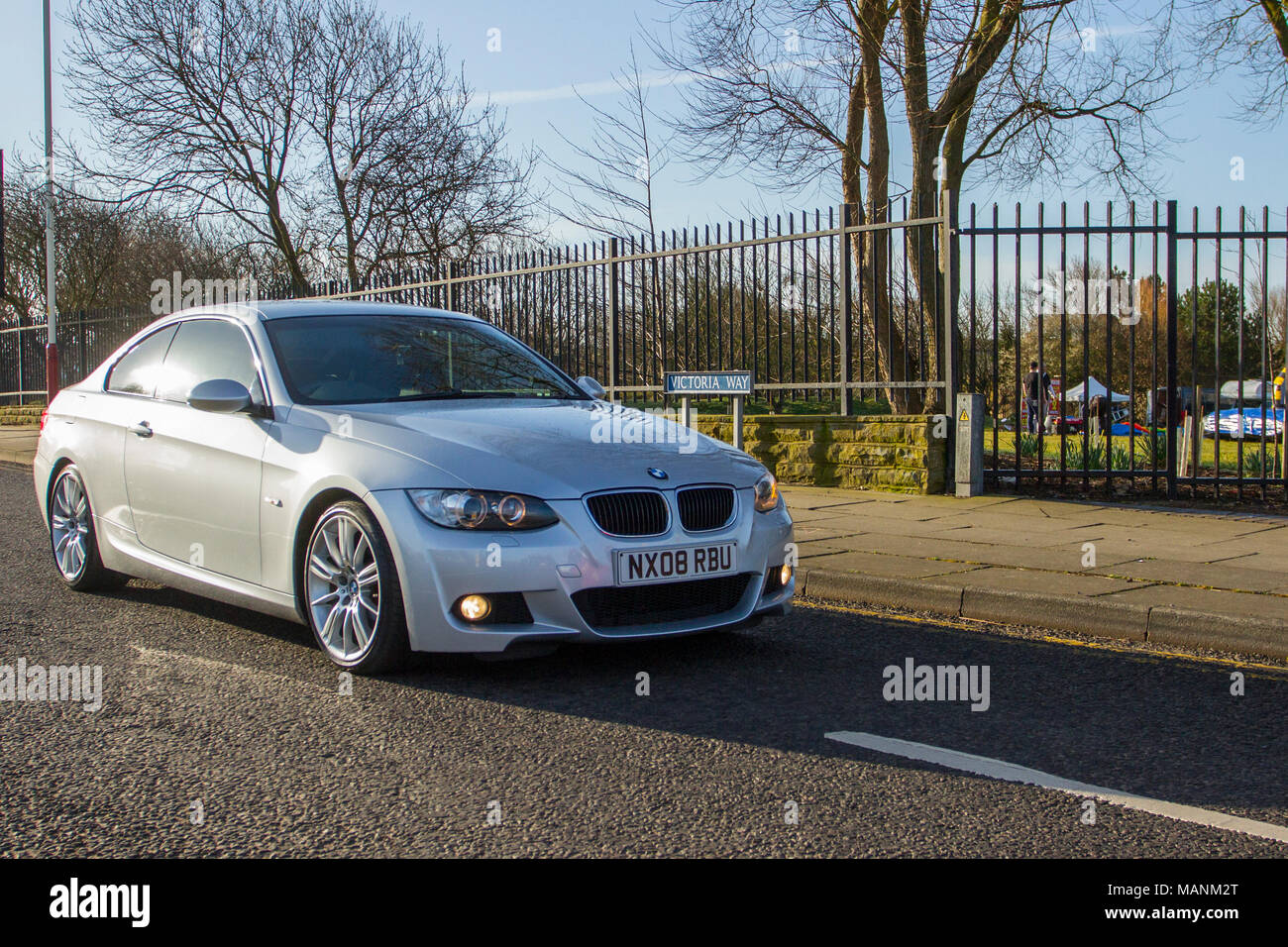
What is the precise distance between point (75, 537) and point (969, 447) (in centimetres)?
729

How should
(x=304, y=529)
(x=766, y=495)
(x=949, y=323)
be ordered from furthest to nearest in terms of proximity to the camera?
(x=949, y=323)
(x=766, y=495)
(x=304, y=529)

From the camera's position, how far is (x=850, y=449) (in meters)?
11.9

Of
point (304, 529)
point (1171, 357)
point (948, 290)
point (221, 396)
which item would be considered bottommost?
point (304, 529)

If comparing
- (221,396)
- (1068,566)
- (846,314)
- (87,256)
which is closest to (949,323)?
(846,314)

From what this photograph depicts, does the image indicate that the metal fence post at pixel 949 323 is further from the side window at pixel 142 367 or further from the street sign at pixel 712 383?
the side window at pixel 142 367

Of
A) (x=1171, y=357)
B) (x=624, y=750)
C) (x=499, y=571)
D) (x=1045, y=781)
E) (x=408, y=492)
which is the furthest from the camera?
(x=1171, y=357)

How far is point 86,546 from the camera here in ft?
22.5

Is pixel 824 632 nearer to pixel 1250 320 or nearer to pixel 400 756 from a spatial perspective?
pixel 400 756

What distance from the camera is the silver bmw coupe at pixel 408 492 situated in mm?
4793

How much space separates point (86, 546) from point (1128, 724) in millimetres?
5414

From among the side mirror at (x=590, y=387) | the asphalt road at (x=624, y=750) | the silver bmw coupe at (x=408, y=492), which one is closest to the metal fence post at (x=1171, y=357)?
the asphalt road at (x=624, y=750)

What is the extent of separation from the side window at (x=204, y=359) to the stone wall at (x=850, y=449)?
6.72 metres

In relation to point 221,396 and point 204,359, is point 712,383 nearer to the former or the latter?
point 204,359

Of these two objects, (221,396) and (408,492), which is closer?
(408,492)
